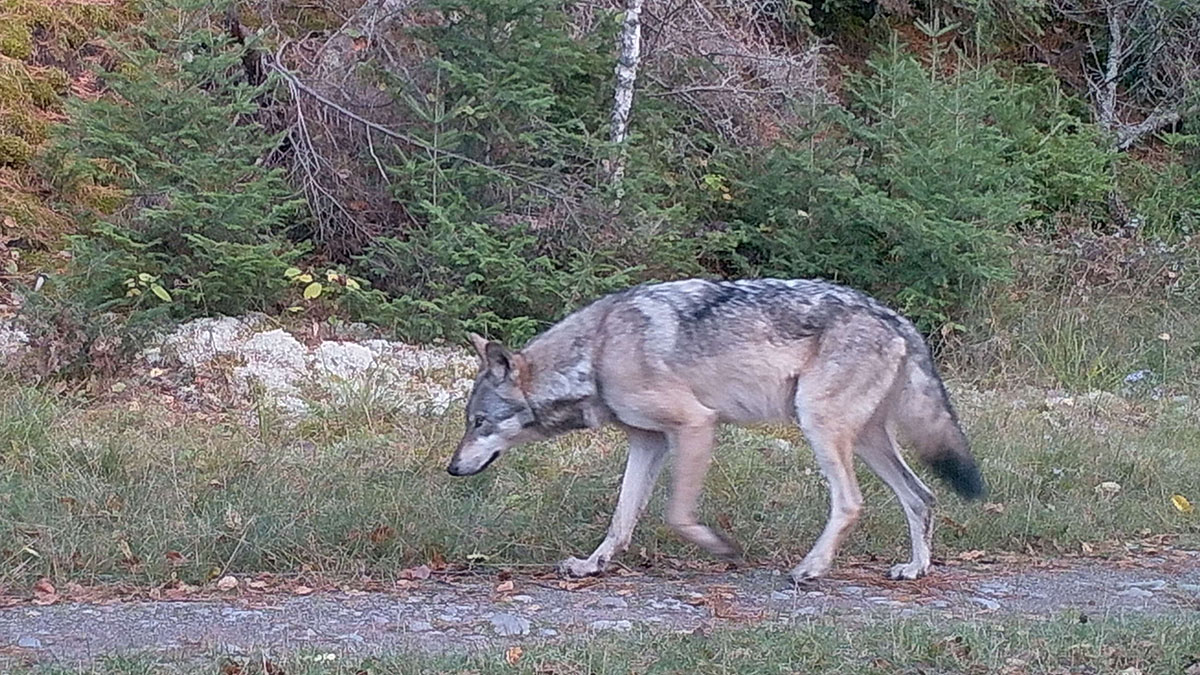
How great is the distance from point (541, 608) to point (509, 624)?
0.38 m

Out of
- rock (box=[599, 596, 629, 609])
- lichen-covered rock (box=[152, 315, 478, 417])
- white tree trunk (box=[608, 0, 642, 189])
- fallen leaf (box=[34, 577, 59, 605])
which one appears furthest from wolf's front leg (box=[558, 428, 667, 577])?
white tree trunk (box=[608, 0, 642, 189])

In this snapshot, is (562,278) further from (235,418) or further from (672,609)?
(672,609)

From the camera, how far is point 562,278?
11.4 m

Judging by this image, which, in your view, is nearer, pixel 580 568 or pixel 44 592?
pixel 44 592

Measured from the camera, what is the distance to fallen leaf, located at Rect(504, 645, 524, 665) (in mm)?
4670

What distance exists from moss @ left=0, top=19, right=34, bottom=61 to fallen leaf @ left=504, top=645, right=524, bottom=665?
10766 millimetres

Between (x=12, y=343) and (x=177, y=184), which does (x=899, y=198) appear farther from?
(x=12, y=343)

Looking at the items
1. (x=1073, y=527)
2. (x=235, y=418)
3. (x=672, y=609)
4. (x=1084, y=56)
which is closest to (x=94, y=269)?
(x=235, y=418)

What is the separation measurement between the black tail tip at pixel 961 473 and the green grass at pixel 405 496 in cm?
50

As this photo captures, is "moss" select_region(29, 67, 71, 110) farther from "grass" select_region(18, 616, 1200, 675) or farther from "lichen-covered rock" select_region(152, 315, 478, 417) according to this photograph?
"grass" select_region(18, 616, 1200, 675)

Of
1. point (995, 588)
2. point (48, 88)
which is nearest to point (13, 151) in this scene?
point (48, 88)

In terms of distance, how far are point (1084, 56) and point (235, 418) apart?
42.3 ft

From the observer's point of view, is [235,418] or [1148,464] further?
[235,418]

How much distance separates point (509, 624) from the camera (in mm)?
5426
